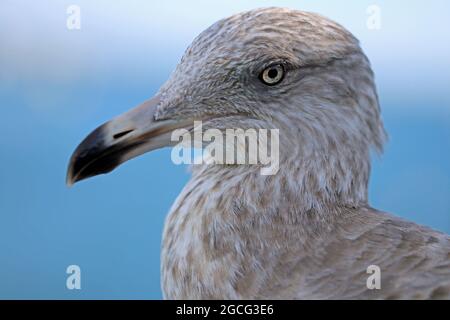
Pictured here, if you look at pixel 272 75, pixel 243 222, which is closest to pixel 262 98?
pixel 272 75

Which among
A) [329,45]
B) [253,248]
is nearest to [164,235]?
[253,248]

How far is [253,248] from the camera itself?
1026mm

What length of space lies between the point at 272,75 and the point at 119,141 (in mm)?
243

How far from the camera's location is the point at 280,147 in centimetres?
108

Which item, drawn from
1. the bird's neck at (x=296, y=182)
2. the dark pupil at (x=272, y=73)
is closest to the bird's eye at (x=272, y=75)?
the dark pupil at (x=272, y=73)

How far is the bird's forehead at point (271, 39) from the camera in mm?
1064

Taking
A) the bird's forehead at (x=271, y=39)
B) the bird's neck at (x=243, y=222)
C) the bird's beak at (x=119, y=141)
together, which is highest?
the bird's forehead at (x=271, y=39)

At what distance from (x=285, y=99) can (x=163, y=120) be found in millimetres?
183

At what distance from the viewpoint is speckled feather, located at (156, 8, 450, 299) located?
1.02 m

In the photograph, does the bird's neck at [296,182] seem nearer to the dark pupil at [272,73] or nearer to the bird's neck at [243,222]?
the bird's neck at [243,222]

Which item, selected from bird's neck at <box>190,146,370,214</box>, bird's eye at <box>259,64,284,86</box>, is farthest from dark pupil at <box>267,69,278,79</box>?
bird's neck at <box>190,146,370,214</box>

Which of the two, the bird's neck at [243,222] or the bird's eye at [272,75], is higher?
the bird's eye at [272,75]
